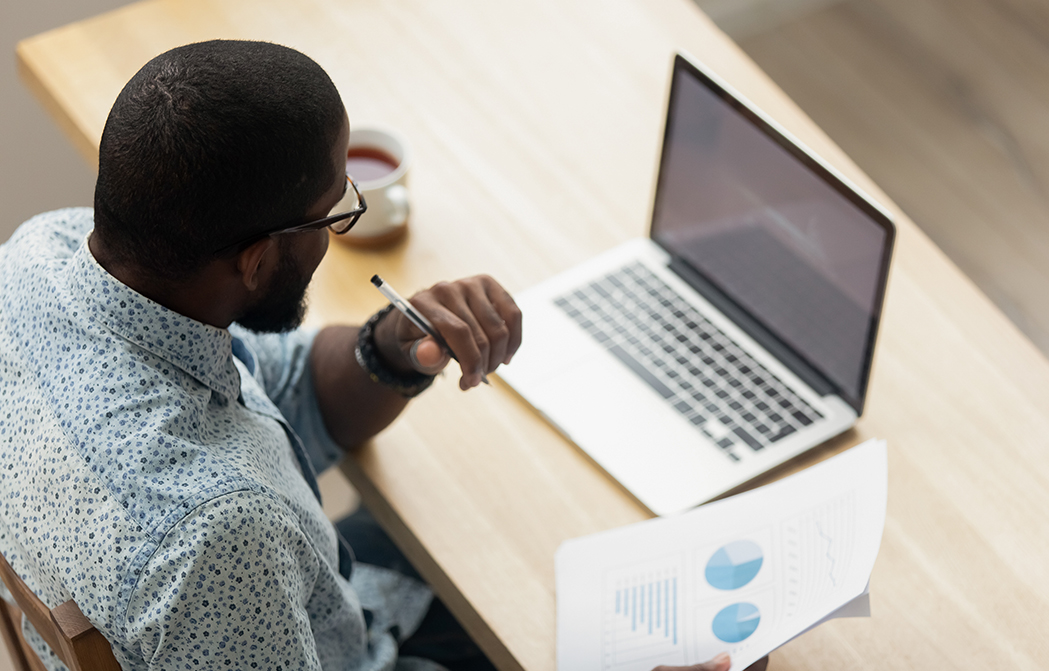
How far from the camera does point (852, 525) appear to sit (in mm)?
969

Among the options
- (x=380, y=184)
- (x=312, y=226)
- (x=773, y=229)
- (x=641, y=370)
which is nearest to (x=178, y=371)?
(x=312, y=226)

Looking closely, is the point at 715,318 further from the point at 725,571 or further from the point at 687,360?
the point at 725,571

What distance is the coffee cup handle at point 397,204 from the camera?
1.25 m

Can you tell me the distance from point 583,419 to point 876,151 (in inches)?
70.9

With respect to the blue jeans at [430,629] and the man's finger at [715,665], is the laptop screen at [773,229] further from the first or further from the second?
the blue jeans at [430,629]

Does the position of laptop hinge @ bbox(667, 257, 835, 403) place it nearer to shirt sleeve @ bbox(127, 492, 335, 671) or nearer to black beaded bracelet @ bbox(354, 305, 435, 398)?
black beaded bracelet @ bbox(354, 305, 435, 398)

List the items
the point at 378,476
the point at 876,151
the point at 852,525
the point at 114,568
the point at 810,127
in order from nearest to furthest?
the point at 114,568 < the point at 852,525 < the point at 378,476 < the point at 810,127 < the point at 876,151

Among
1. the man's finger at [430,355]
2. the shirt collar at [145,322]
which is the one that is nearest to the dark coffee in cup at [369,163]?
the man's finger at [430,355]

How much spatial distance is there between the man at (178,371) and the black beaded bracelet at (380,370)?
0.14 meters

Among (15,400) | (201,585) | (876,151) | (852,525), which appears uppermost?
(15,400)

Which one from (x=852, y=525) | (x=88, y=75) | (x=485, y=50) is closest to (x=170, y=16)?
(x=88, y=75)

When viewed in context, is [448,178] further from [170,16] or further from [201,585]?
[201,585]

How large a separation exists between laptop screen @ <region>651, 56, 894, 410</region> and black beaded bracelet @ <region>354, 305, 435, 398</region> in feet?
1.17

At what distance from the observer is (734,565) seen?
993mm
